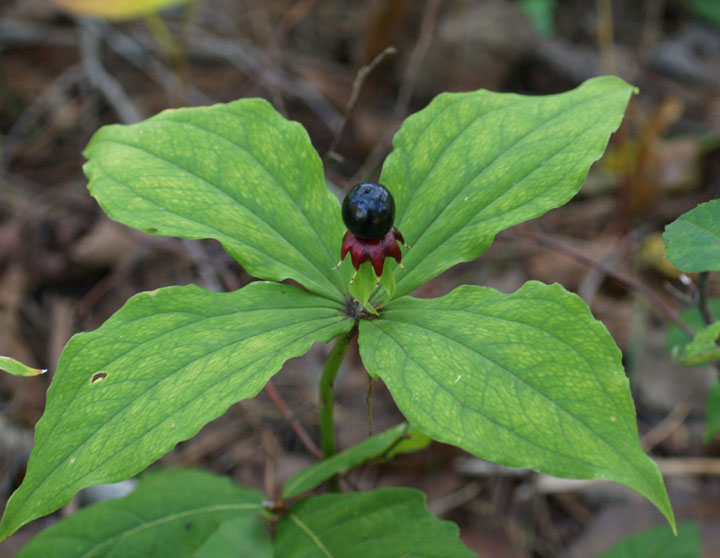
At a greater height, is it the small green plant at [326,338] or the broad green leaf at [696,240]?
the broad green leaf at [696,240]

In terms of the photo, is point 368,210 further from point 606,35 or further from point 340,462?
point 606,35

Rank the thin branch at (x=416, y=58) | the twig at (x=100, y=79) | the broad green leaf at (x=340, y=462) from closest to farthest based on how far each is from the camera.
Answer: the broad green leaf at (x=340, y=462) → the twig at (x=100, y=79) → the thin branch at (x=416, y=58)

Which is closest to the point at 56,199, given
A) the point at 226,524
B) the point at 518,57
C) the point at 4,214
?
the point at 4,214

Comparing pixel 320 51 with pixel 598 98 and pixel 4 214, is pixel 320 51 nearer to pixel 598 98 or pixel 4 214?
pixel 4 214

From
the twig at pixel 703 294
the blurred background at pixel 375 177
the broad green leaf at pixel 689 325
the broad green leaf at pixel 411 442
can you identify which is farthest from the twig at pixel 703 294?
the broad green leaf at pixel 411 442

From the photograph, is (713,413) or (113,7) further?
(113,7)

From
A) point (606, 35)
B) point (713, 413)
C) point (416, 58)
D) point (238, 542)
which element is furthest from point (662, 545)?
point (606, 35)

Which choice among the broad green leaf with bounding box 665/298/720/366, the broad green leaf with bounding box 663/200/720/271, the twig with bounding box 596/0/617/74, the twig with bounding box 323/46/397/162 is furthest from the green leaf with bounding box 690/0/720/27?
the broad green leaf with bounding box 663/200/720/271

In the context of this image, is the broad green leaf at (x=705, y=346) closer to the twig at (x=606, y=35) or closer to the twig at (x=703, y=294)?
the twig at (x=703, y=294)
